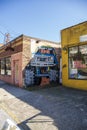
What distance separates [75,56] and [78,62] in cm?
56

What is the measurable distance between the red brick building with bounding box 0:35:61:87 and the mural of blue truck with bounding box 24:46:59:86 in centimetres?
48

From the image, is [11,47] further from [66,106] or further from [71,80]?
[66,106]

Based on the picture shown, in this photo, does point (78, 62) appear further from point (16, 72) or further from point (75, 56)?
point (16, 72)

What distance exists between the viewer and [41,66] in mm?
13508

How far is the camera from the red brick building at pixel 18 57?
12574 mm

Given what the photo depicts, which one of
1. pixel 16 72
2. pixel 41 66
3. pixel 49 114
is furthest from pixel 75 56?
pixel 49 114

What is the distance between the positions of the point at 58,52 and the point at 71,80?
430 centimetres

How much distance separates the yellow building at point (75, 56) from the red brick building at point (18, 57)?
269 cm

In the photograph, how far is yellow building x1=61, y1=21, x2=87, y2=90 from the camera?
34.8ft

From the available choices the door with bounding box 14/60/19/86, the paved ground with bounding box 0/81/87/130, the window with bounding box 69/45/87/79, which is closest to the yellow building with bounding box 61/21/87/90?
Answer: the window with bounding box 69/45/87/79

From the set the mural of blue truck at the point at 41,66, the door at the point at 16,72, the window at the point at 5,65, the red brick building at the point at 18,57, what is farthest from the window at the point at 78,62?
the window at the point at 5,65

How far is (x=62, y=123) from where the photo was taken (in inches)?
201

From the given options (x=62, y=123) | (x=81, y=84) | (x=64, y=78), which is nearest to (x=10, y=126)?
(x=62, y=123)

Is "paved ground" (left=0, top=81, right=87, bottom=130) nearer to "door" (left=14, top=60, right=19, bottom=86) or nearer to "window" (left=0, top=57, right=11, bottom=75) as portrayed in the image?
"door" (left=14, top=60, right=19, bottom=86)
